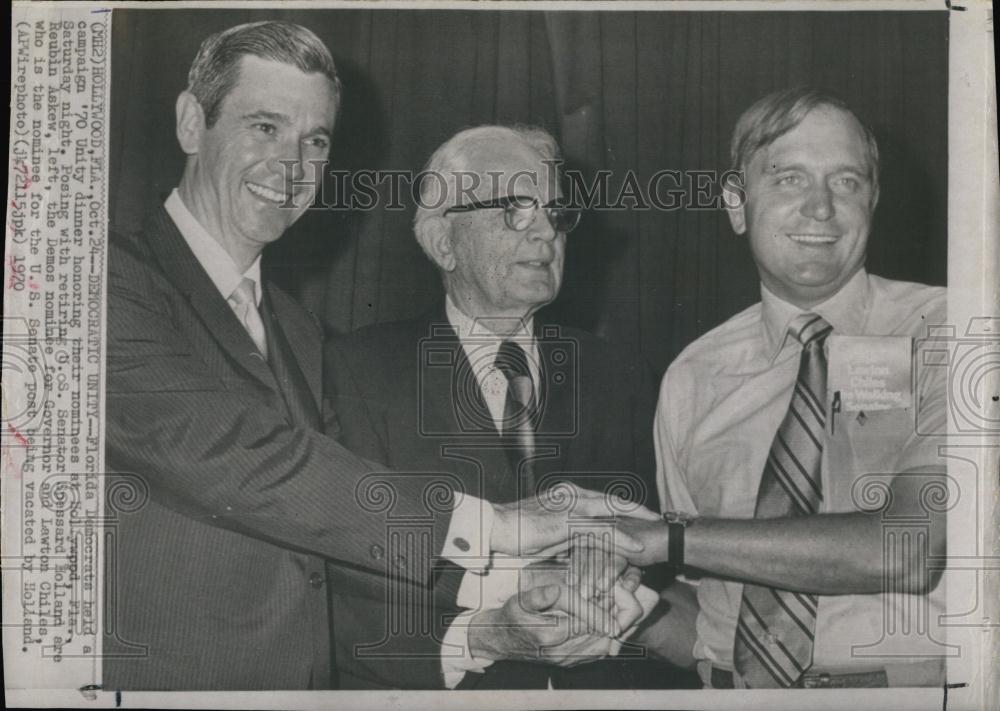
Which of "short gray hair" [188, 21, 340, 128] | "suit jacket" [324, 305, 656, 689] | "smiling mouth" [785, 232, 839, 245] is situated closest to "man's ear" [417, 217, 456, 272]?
"suit jacket" [324, 305, 656, 689]

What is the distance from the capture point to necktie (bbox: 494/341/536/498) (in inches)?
104

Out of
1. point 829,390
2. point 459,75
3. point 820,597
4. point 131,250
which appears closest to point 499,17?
point 459,75

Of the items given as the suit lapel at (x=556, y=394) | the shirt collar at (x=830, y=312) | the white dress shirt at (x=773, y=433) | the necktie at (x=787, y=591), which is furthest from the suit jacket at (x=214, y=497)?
the shirt collar at (x=830, y=312)

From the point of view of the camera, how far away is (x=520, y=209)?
104 inches

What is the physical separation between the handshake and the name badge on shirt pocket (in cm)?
61

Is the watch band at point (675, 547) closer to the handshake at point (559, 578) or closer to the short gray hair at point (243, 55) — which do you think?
the handshake at point (559, 578)

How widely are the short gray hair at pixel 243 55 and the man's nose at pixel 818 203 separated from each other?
126 centimetres

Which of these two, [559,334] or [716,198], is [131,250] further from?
[716,198]

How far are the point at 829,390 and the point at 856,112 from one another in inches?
29.3

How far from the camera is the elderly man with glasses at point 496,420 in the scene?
2.63m

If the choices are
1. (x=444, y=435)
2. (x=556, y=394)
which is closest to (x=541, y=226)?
(x=556, y=394)

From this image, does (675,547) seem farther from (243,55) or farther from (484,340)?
(243,55)

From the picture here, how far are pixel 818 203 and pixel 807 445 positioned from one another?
0.64 m

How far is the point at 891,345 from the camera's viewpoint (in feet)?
8.76
